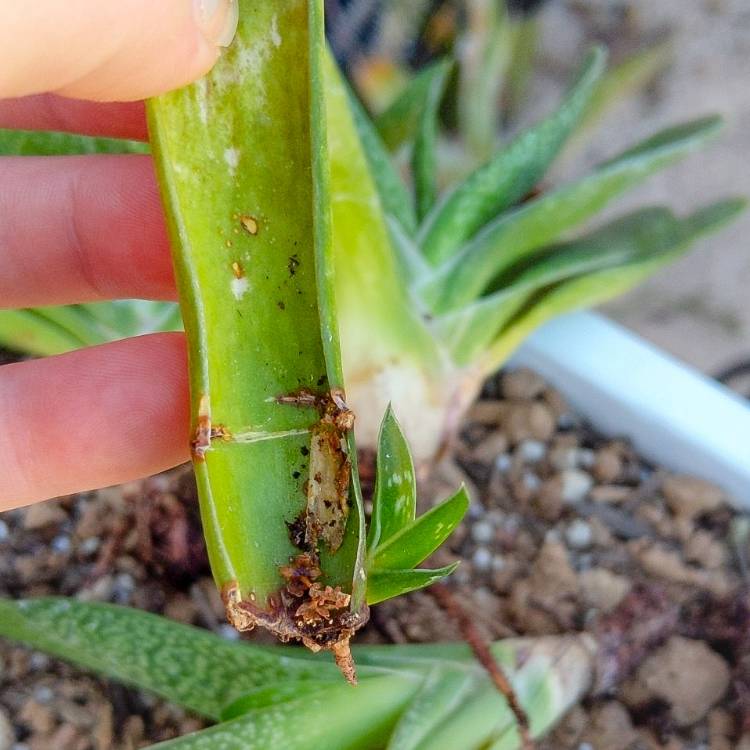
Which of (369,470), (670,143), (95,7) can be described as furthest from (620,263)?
(95,7)

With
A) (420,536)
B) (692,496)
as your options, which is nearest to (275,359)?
(420,536)

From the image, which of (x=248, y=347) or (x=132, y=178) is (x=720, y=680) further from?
(x=132, y=178)

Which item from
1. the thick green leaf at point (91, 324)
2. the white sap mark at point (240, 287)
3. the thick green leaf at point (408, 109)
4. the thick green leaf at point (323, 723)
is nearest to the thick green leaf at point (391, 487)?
the white sap mark at point (240, 287)

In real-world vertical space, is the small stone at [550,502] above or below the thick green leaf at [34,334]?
below

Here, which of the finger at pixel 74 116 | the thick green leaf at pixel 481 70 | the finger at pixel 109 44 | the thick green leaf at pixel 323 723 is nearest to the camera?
the finger at pixel 109 44

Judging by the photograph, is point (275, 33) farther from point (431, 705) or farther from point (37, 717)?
point (37, 717)

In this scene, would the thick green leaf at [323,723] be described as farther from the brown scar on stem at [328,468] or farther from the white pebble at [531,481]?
the white pebble at [531,481]
